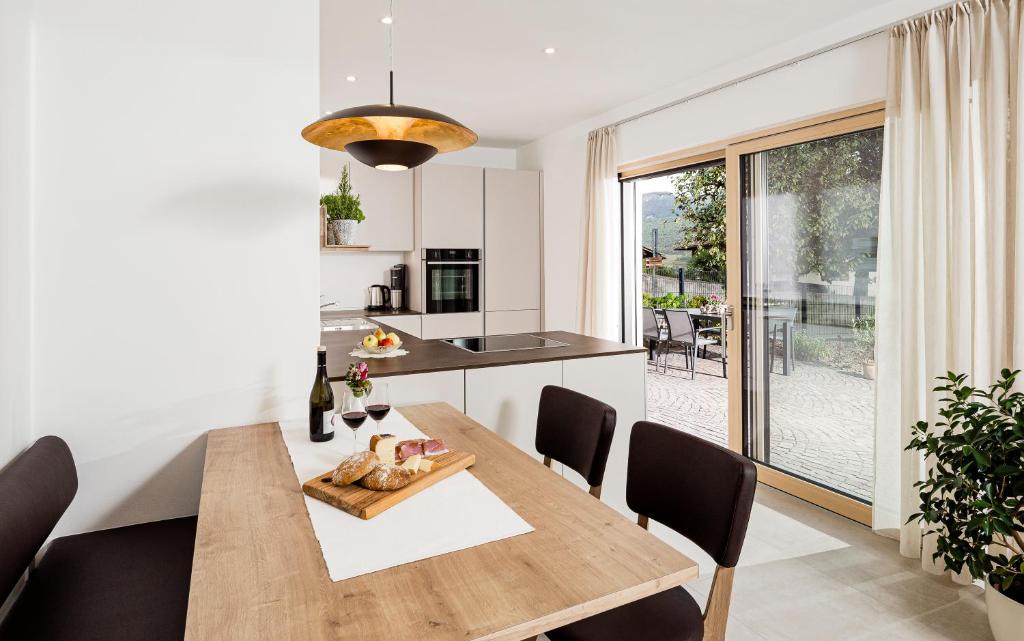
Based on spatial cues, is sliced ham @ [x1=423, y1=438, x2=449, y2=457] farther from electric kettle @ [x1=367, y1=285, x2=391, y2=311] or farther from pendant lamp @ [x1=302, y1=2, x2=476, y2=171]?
electric kettle @ [x1=367, y1=285, x2=391, y2=311]

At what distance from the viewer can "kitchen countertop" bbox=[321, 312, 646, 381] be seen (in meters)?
2.42

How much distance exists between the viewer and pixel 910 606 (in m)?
2.27

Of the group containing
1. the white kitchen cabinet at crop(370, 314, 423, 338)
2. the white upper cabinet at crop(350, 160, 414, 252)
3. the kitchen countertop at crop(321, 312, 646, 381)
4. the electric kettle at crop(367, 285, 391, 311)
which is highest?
the white upper cabinet at crop(350, 160, 414, 252)

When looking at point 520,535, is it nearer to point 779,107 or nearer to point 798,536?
point 798,536

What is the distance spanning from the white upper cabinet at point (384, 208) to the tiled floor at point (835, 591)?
139 inches

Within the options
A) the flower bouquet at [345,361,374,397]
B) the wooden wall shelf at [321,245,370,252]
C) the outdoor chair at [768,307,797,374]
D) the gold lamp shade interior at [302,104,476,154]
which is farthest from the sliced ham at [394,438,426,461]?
the outdoor chair at [768,307,797,374]

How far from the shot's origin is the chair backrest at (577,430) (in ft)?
6.02

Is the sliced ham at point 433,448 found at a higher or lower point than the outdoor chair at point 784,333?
lower

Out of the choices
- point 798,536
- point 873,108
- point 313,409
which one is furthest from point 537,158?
point 313,409

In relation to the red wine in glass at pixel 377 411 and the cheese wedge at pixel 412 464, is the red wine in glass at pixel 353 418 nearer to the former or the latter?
the red wine in glass at pixel 377 411

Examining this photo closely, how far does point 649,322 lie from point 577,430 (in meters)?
3.32

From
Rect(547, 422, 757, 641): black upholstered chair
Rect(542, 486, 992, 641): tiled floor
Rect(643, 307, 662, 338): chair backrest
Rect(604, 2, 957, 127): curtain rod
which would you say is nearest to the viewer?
Rect(547, 422, 757, 641): black upholstered chair

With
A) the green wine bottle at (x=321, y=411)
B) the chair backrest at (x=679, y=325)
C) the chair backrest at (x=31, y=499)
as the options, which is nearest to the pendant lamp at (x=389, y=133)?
the green wine bottle at (x=321, y=411)

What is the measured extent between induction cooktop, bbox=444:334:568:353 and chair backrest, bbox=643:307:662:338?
76.4 inches
